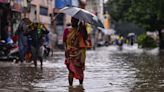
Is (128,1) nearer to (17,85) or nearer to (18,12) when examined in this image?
(18,12)

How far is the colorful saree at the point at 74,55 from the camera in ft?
37.3

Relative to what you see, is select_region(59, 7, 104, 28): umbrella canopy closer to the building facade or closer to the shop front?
the shop front

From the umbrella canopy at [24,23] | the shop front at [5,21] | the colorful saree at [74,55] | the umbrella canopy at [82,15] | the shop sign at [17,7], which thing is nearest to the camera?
the colorful saree at [74,55]

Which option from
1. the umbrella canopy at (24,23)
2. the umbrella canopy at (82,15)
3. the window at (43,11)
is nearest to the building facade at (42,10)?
the window at (43,11)

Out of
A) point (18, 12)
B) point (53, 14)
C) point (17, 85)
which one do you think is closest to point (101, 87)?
point (17, 85)

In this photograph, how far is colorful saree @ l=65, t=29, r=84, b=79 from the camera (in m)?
11.4

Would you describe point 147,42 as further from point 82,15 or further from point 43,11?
point 82,15

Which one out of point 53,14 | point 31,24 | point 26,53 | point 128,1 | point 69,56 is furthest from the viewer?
point 128,1

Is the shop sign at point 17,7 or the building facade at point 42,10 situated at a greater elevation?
the shop sign at point 17,7

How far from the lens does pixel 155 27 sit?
5078 cm

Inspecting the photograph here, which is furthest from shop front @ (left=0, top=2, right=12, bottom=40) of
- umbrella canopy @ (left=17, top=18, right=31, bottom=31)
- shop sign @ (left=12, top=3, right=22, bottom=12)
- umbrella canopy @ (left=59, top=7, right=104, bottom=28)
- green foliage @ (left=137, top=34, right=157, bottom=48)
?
green foliage @ (left=137, top=34, right=157, bottom=48)

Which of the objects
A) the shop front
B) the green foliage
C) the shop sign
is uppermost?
the shop sign

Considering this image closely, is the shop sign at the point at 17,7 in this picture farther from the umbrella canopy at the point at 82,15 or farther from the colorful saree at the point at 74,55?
the colorful saree at the point at 74,55

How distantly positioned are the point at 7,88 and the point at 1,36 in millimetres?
18259
